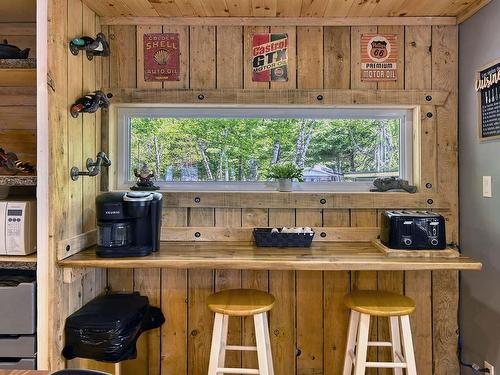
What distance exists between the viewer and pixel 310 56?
2371 mm

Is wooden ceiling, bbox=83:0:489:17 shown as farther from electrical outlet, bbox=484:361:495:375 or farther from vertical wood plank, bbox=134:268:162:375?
electrical outlet, bbox=484:361:495:375

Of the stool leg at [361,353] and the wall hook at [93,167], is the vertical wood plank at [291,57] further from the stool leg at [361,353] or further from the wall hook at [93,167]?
the stool leg at [361,353]

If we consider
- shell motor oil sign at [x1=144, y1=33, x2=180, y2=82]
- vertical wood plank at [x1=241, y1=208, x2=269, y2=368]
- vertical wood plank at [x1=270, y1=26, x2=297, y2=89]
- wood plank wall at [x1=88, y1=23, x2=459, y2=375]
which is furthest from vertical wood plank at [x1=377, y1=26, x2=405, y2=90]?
vertical wood plank at [x1=241, y1=208, x2=269, y2=368]

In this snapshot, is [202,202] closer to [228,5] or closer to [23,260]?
[23,260]

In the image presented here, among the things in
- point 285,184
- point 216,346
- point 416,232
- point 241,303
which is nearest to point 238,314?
point 241,303

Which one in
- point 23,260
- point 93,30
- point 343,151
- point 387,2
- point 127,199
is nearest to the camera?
point 23,260

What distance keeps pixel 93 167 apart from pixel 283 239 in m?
1.11

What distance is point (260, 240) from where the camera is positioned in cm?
223

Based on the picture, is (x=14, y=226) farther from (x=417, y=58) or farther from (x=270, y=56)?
(x=417, y=58)

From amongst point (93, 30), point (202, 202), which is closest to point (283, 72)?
point (202, 202)

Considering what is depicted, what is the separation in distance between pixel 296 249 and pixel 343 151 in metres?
0.73

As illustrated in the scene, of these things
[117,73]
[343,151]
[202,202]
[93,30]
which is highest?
[93,30]

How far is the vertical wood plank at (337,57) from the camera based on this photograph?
2365 millimetres

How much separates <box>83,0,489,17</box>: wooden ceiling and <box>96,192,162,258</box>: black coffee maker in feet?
3.45
